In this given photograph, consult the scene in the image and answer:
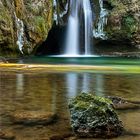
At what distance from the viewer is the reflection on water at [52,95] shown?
33.9ft

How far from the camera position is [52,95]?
616 inches

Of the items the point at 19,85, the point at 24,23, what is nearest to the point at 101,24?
the point at 24,23

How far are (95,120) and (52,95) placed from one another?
6000mm

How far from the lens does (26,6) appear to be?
52.8 metres

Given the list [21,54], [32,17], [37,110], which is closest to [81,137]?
[37,110]

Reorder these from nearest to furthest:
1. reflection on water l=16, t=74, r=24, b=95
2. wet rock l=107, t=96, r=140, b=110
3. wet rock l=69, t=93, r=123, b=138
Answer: wet rock l=69, t=93, r=123, b=138 < wet rock l=107, t=96, r=140, b=110 < reflection on water l=16, t=74, r=24, b=95

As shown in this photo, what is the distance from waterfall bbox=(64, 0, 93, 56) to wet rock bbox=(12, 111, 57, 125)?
159 feet

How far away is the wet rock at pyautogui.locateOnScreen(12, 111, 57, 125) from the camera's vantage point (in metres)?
10.9

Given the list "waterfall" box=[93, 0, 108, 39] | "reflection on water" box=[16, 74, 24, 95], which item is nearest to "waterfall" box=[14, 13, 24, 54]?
"waterfall" box=[93, 0, 108, 39]

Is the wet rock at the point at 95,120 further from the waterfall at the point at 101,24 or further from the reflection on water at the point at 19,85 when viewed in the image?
the waterfall at the point at 101,24

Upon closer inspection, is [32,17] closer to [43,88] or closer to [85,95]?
[43,88]

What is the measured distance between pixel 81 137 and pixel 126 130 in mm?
1316

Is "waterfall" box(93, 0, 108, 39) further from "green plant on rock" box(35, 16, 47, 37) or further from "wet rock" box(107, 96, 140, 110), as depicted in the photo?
"wet rock" box(107, 96, 140, 110)

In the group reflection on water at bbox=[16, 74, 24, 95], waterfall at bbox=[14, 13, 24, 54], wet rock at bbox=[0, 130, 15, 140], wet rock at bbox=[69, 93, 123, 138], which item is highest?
waterfall at bbox=[14, 13, 24, 54]
